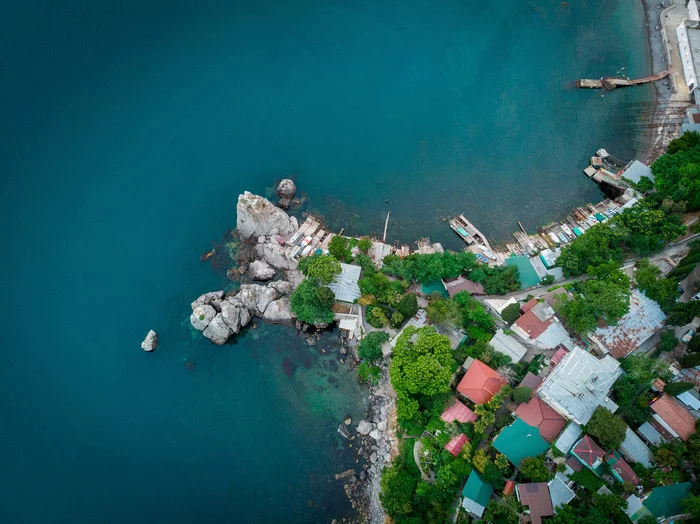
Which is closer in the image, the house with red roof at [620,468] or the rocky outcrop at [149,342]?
the house with red roof at [620,468]

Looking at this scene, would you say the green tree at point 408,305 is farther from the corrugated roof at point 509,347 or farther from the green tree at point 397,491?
the green tree at point 397,491

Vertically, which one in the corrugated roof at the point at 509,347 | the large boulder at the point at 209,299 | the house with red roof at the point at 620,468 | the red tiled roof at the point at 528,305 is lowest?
the house with red roof at the point at 620,468

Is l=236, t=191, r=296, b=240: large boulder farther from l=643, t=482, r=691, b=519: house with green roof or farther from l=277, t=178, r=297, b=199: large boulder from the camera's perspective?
l=643, t=482, r=691, b=519: house with green roof

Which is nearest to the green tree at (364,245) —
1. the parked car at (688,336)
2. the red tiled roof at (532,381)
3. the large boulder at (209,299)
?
the large boulder at (209,299)

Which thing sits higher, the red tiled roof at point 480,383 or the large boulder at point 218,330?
the large boulder at point 218,330

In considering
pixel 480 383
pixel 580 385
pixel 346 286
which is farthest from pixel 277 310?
pixel 580 385

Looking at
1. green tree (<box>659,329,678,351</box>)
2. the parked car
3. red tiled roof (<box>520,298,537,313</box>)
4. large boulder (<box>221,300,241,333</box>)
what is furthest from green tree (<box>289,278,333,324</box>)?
the parked car

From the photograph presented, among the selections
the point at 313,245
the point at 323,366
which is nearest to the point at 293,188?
the point at 313,245
